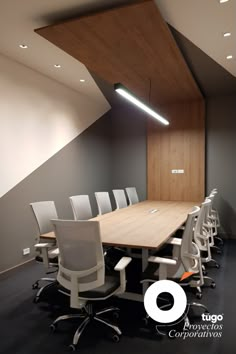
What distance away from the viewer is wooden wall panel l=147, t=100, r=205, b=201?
20.4ft

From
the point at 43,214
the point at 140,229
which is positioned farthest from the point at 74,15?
the point at 140,229

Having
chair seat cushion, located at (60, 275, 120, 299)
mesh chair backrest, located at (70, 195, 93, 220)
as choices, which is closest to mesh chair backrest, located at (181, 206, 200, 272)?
chair seat cushion, located at (60, 275, 120, 299)

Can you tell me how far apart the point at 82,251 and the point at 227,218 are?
477 cm

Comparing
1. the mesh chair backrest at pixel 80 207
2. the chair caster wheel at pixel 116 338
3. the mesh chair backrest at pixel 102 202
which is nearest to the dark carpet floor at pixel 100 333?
the chair caster wheel at pixel 116 338

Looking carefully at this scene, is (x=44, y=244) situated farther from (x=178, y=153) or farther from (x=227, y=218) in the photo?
(x=227, y=218)

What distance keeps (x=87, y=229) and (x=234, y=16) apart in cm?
270

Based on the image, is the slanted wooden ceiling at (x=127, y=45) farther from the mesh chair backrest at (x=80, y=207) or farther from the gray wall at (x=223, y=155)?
the mesh chair backrest at (x=80, y=207)

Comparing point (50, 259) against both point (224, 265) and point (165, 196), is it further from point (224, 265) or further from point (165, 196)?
point (165, 196)

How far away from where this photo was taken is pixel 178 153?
643 centimetres

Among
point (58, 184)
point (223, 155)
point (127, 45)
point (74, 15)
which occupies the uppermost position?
point (74, 15)

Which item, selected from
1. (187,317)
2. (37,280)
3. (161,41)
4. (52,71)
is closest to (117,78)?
(52,71)

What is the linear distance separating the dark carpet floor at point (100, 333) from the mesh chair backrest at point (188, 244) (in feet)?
1.78

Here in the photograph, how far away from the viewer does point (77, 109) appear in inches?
230

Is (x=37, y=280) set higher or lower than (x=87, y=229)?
lower
